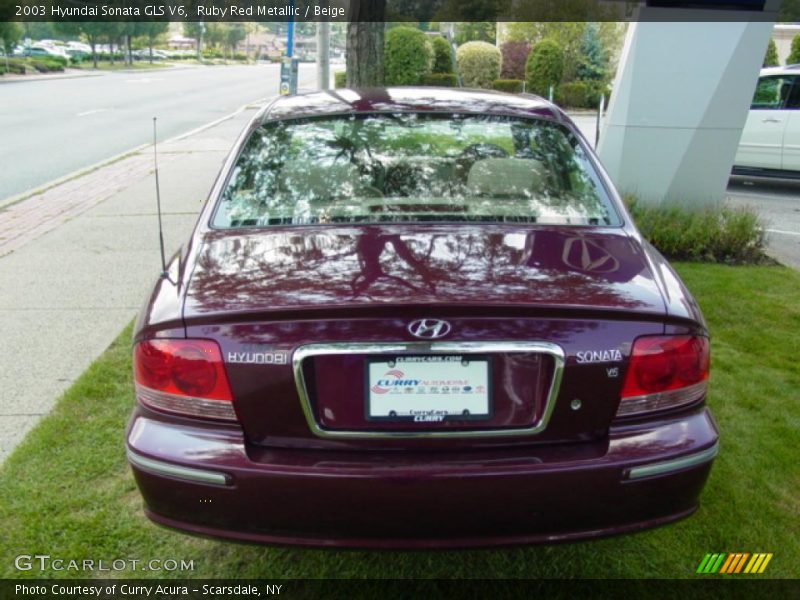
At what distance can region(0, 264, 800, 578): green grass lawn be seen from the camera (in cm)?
289

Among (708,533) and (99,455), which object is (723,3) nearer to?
(708,533)

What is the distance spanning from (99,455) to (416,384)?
1.99 metres

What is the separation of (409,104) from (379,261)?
1297 millimetres

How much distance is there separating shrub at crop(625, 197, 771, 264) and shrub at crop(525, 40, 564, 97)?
930 inches

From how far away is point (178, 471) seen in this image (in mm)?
2311

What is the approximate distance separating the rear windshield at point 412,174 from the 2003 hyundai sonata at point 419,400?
0.49 meters

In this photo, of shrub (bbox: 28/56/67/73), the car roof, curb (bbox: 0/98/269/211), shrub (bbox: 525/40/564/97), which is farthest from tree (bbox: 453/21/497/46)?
the car roof

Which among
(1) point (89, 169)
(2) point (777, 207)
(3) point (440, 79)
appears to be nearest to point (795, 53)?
(3) point (440, 79)

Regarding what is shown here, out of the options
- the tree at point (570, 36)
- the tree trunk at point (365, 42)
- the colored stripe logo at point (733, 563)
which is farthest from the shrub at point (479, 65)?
the colored stripe logo at point (733, 563)

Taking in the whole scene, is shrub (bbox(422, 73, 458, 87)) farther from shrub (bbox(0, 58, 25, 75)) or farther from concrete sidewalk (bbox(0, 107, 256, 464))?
shrub (bbox(0, 58, 25, 75))

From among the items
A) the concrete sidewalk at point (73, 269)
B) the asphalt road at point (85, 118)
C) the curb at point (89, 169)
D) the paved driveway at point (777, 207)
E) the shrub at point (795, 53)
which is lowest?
the asphalt road at point (85, 118)

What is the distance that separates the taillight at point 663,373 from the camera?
7.63ft

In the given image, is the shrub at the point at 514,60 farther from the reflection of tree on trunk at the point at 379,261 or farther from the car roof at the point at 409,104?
the reflection of tree on trunk at the point at 379,261

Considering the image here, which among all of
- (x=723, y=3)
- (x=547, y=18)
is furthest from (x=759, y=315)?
(x=547, y=18)
